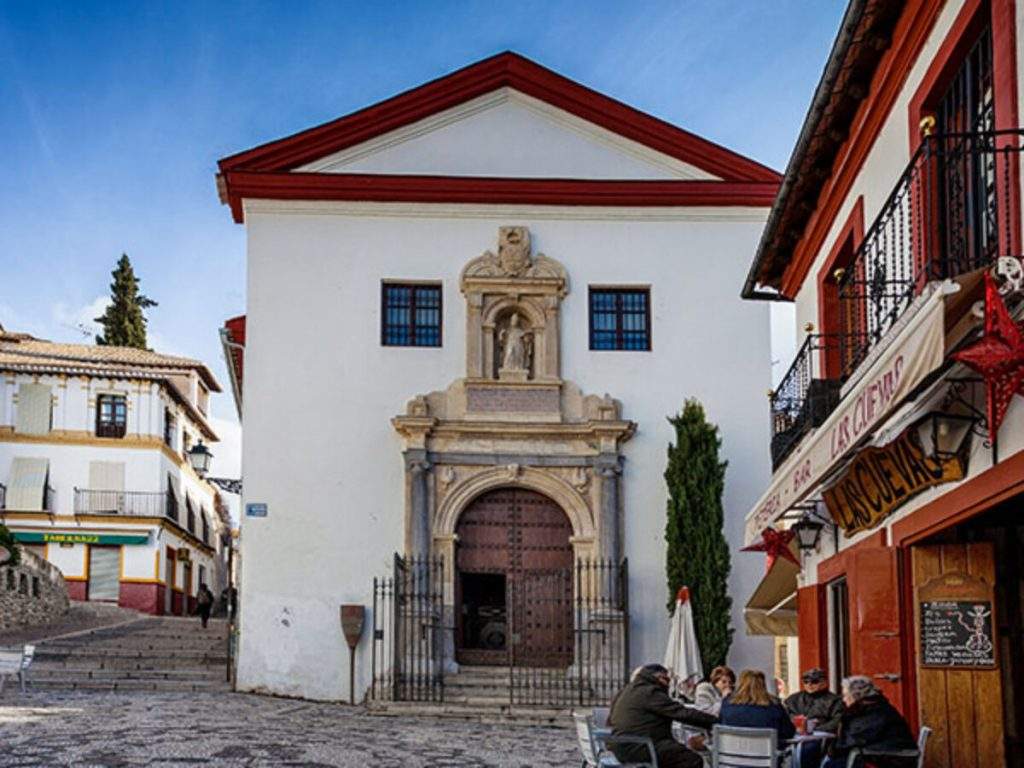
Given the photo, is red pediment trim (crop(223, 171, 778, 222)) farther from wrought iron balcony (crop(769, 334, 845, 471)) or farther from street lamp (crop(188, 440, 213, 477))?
wrought iron balcony (crop(769, 334, 845, 471))

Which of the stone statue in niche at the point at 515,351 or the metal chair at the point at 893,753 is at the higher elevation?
the stone statue in niche at the point at 515,351

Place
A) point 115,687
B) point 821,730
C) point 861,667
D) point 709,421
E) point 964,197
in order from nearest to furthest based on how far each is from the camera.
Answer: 1. point 964,197
2. point 861,667
3. point 821,730
4. point 115,687
5. point 709,421

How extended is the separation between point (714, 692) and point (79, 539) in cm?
3541

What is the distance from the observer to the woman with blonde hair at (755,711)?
10.2m

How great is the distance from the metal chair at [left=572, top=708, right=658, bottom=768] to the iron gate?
31.5ft

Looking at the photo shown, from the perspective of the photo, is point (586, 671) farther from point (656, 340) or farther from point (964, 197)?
point (964, 197)

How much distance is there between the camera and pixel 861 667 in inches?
422

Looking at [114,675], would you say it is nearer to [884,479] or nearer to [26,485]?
[884,479]

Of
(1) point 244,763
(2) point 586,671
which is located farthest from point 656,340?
(1) point 244,763

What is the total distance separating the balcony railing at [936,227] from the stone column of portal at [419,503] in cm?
981

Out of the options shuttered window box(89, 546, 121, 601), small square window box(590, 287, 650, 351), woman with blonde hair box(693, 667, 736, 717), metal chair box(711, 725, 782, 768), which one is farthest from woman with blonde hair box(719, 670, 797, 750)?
shuttered window box(89, 546, 121, 601)

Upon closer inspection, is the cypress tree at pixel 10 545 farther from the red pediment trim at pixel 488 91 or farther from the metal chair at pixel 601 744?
the metal chair at pixel 601 744

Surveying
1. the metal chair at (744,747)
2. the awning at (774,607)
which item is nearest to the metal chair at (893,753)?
the metal chair at (744,747)

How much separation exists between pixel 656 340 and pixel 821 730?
39.6 ft
